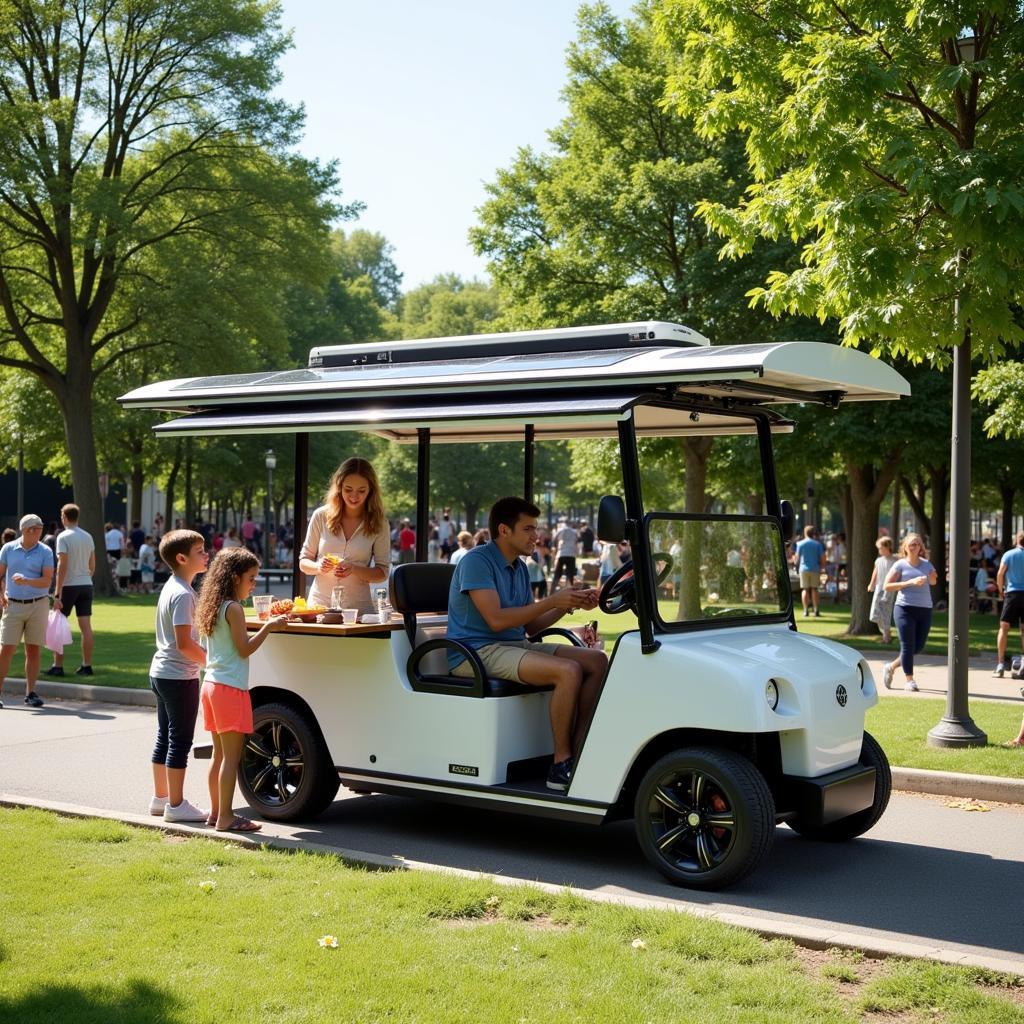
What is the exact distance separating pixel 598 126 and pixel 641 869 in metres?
21.5

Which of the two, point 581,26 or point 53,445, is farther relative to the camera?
point 53,445

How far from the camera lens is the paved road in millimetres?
6184

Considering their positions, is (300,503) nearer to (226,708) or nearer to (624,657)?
(226,708)

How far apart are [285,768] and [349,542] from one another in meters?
1.43

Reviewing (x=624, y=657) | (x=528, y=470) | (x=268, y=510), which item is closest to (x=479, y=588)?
(x=624, y=657)

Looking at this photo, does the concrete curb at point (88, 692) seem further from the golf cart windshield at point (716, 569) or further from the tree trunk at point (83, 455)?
the tree trunk at point (83, 455)

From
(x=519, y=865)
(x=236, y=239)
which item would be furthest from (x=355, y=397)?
(x=236, y=239)

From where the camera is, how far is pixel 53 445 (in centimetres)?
3728

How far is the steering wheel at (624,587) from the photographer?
7070mm

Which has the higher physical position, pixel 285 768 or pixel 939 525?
pixel 939 525

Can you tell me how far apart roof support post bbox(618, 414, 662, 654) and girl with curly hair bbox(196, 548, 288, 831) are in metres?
2.18

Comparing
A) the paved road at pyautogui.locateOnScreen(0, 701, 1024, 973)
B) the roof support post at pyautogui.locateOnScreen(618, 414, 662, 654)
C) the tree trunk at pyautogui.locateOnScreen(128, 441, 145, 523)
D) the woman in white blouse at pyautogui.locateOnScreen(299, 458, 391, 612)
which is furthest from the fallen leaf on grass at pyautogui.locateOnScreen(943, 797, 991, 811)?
A: the tree trunk at pyautogui.locateOnScreen(128, 441, 145, 523)

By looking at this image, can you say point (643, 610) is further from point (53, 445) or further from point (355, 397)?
point (53, 445)

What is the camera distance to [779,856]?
7.49 m
